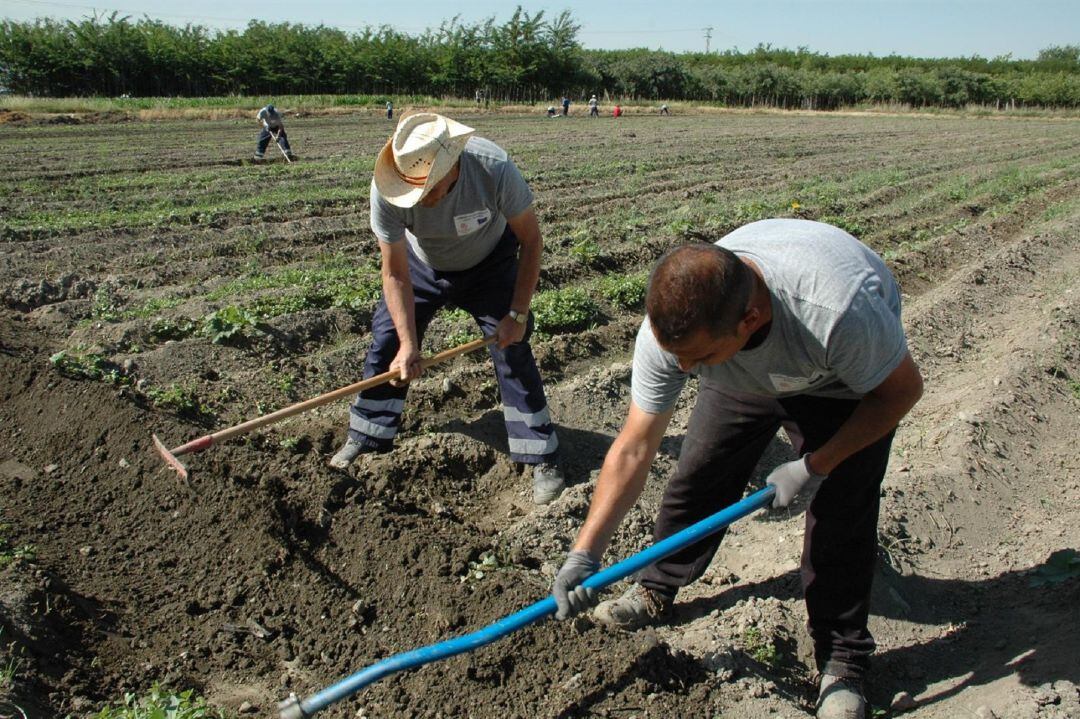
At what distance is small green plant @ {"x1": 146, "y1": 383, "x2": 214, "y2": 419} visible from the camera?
4.91 metres

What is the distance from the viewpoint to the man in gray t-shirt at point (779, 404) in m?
2.19

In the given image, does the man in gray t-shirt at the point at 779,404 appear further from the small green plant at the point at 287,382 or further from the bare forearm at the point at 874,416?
the small green plant at the point at 287,382

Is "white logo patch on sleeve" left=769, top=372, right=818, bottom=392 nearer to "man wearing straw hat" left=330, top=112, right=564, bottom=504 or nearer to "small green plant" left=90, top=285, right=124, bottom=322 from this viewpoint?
"man wearing straw hat" left=330, top=112, right=564, bottom=504

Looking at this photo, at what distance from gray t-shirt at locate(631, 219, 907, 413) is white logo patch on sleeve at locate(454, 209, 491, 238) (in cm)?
155

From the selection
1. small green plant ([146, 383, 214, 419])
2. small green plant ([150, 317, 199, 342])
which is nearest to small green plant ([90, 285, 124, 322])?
small green plant ([150, 317, 199, 342])

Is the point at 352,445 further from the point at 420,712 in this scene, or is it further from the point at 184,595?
the point at 420,712

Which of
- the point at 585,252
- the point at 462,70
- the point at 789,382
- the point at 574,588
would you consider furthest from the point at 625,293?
the point at 462,70

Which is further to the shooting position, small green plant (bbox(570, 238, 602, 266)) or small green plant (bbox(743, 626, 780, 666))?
small green plant (bbox(570, 238, 602, 266))

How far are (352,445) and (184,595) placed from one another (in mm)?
1229

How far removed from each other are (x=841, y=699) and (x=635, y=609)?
825 mm

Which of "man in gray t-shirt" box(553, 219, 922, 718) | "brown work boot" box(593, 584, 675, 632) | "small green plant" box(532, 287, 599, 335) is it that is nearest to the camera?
"man in gray t-shirt" box(553, 219, 922, 718)

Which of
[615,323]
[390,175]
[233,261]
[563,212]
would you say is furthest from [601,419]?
[563,212]

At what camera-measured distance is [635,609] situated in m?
3.44

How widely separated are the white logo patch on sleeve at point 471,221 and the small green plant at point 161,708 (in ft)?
7.13
